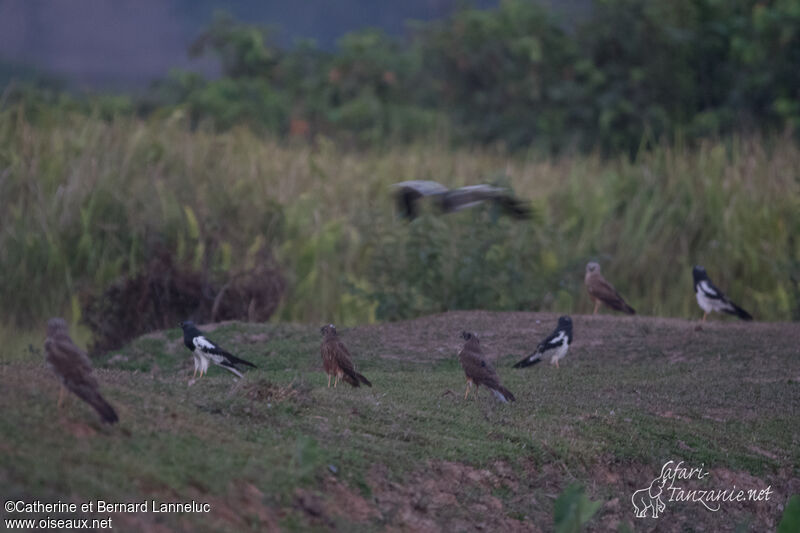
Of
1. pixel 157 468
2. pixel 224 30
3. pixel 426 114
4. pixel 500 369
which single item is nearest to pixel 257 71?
pixel 224 30

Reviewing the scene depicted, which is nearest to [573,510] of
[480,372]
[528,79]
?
[480,372]

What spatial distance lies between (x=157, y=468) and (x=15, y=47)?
932 inches

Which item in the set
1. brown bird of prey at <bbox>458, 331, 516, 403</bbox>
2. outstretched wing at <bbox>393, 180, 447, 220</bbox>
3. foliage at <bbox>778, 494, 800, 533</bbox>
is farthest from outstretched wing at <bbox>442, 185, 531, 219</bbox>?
foliage at <bbox>778, 494, 800, 533</bbox>

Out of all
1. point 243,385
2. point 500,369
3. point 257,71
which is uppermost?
point 257,71

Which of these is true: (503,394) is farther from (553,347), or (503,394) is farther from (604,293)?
(604,293)

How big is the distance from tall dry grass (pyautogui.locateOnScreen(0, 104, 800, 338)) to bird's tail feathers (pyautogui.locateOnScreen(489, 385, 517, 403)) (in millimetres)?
3723

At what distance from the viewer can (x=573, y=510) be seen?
15.8ft

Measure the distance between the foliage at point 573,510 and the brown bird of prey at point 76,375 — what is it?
2.20 meters

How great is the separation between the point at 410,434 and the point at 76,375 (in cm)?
210

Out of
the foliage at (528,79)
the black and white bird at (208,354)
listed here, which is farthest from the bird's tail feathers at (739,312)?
the foliage at (528,79)

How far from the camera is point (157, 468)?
15.0 feet

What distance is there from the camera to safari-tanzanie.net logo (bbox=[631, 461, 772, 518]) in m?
6.12

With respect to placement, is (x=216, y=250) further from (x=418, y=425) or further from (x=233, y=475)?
(x=233, y=475)

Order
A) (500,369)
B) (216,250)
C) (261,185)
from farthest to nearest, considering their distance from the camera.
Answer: (261,185)
(216,250)
(500,369)
